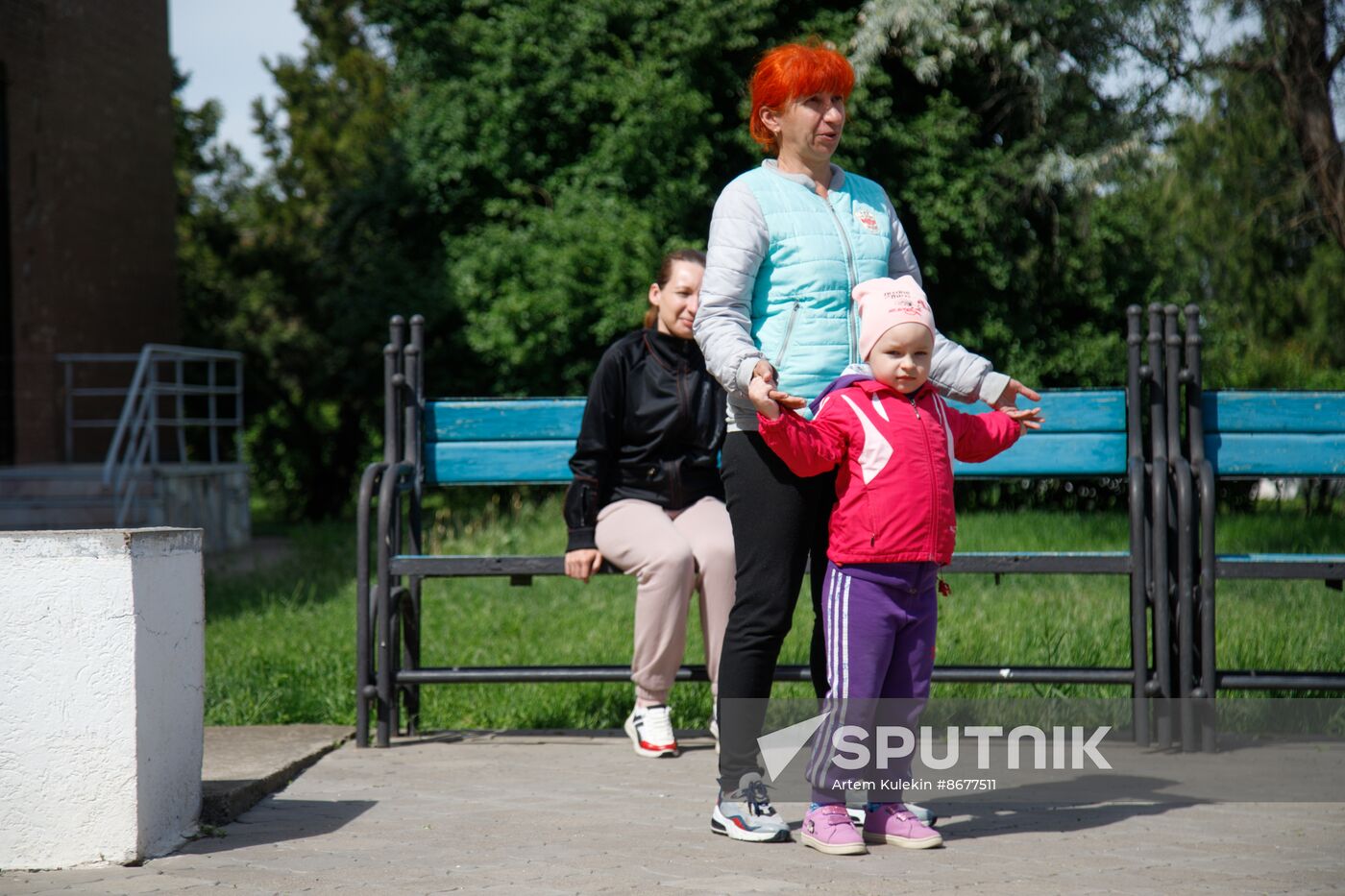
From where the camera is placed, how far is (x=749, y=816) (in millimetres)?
3514

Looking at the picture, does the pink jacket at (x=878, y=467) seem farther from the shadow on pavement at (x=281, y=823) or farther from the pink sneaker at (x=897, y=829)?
the shadow on pavement at (x=281, y=823)

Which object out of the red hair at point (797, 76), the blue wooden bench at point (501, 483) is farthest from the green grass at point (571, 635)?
the red hair at point (797, 76)

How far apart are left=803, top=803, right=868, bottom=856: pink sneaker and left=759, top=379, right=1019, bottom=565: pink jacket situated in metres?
0.63

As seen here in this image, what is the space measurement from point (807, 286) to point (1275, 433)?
2256 millimetres

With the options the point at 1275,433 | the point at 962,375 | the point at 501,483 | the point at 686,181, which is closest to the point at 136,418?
the point at 686,181

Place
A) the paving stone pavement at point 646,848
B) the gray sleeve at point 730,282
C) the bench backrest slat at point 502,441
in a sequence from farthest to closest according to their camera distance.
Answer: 1. the bench backrest slat at point 502,441
2. the gray sleeve at point 730,282
3. the paving stone pavement at point 646,848

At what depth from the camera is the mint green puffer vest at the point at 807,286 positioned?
356 cm

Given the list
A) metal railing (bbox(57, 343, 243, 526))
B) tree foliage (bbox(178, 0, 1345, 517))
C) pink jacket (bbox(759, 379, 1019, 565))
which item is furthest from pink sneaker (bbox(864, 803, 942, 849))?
tree foliage (bbox(178, 0, 1345, 517))

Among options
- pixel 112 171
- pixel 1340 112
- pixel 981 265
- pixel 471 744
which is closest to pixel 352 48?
pixel 112 171

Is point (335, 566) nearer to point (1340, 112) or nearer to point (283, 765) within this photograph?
point (283, 765)

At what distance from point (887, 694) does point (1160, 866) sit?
741 millimetres

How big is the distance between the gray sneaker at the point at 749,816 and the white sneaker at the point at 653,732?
976mm

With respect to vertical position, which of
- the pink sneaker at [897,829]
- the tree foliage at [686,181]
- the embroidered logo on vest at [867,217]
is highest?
the tree foliage at [686,181]

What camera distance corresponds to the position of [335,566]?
1124cm
